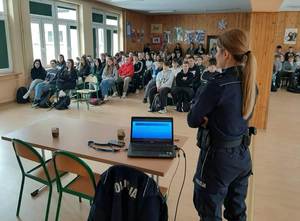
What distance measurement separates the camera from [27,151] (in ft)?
7.12

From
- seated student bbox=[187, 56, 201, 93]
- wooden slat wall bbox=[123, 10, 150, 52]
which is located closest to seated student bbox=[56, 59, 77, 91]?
seated student bbox=[187, 56, 201, 93]

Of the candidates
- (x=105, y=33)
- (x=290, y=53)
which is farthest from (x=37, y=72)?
(x=290, y=53)

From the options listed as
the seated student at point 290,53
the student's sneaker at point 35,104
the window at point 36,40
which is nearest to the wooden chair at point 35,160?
the student's sneaker at point 35,104

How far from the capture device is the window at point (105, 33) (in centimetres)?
1012

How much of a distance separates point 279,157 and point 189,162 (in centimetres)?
128

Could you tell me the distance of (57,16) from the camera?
322 inches

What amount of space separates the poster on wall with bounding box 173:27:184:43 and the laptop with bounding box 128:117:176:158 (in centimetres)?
1245

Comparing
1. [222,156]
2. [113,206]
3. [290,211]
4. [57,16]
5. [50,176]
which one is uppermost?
[57,16]

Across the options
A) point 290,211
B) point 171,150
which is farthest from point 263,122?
point 171,150

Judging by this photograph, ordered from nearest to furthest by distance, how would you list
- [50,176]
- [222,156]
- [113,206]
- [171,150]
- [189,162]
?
1. [113,206]
2. [222,156]
3. [171,150]
4. [50,176]
5. [189,162]

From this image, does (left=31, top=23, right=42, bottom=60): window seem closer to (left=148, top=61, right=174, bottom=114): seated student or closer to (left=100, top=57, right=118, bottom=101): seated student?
(left=100, top=57, right=118, bottom=101): seated student

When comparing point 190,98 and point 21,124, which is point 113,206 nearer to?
point 21,124

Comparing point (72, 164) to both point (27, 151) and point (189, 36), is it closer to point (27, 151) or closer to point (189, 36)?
point (27, 151)

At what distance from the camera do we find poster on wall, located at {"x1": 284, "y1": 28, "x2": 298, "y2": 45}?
→ 1133 cm
